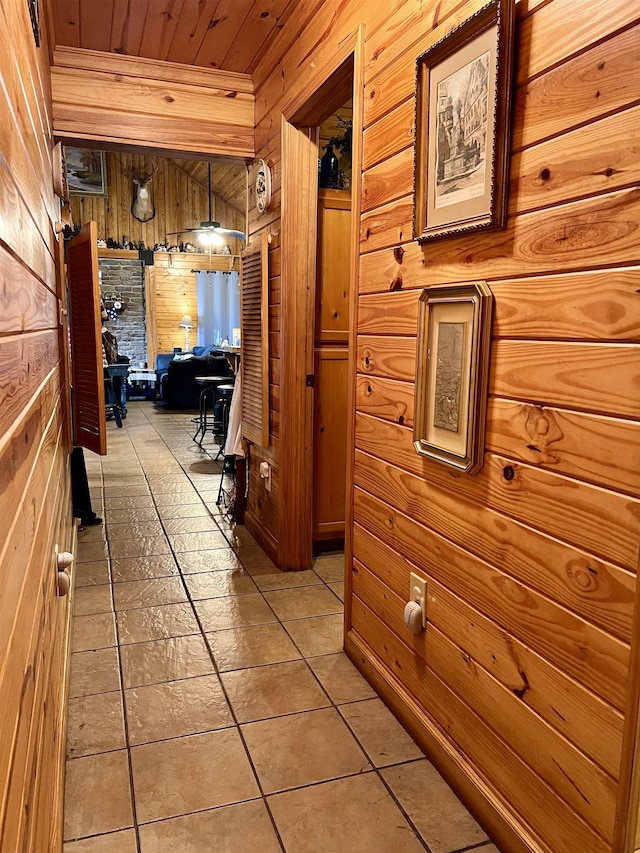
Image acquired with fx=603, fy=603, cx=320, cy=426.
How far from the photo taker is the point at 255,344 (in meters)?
3.43

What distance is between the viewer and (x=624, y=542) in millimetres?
1058

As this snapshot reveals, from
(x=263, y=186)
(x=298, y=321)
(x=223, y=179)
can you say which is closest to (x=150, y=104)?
(x=263, y=186)

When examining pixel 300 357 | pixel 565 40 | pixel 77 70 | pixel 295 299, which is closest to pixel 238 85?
pixel 77 70

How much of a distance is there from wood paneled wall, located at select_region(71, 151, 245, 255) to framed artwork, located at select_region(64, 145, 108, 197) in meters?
0.12

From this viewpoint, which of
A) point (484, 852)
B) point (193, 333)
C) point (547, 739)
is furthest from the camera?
point (193, 333)

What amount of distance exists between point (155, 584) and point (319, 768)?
150 centimetres

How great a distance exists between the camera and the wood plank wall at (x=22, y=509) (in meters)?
0.71

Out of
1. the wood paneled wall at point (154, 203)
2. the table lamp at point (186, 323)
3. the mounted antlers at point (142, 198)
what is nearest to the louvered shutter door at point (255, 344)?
the table lamp at point (186, 323)

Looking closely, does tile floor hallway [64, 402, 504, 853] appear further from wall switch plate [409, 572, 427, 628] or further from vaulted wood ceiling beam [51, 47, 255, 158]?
vaulted wood ceiling beam [51, 47, 255, 158]

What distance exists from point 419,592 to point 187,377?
7.48 meters

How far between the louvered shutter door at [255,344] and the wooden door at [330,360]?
0.88 ft

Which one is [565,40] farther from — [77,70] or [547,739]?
[77,70]

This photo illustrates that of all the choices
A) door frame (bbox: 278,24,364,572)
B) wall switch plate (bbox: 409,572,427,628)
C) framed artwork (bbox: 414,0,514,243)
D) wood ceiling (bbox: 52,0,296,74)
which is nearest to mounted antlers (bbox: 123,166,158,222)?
wood ceiling (bbox: 52,0,296,74)

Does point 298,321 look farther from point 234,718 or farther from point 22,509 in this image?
point 22,509
